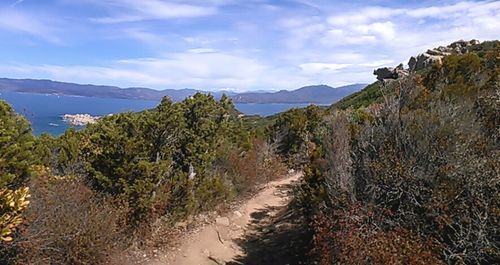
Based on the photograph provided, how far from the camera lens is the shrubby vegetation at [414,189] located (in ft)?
24.8

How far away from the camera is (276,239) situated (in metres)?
14.4

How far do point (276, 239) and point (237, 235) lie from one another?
161 centimetres

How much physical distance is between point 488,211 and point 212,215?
10264 millimetres

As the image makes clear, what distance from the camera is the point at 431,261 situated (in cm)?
714

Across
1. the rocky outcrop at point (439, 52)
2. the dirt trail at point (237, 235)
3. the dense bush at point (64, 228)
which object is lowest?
the dirt trail at point (237, 235)

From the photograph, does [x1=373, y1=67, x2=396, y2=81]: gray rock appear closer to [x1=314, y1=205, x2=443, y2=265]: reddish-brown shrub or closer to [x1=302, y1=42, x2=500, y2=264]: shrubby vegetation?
[x1=302, y1=42, x2=500, y2=264]: shrubby vegetation

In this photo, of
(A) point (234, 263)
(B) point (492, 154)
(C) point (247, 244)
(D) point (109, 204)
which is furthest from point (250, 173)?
(B) point (492, 154)

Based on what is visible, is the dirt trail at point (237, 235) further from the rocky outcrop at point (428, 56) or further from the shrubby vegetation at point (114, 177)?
the rocky outcrop at point (428, 56)

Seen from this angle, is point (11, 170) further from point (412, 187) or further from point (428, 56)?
point (428, 56)

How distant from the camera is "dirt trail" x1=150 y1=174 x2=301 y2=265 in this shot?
13484 mm

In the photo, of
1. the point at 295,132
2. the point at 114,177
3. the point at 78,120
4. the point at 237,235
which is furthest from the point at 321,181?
the point at 78,120

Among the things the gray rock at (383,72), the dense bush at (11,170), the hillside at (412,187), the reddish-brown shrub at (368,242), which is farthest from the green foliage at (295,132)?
the gray rock at (383,72)

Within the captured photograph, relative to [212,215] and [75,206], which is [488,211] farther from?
[212,215]

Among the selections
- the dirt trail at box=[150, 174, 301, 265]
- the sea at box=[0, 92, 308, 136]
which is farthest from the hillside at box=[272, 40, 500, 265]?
the sea at box=[0, 92, 308, 136]
